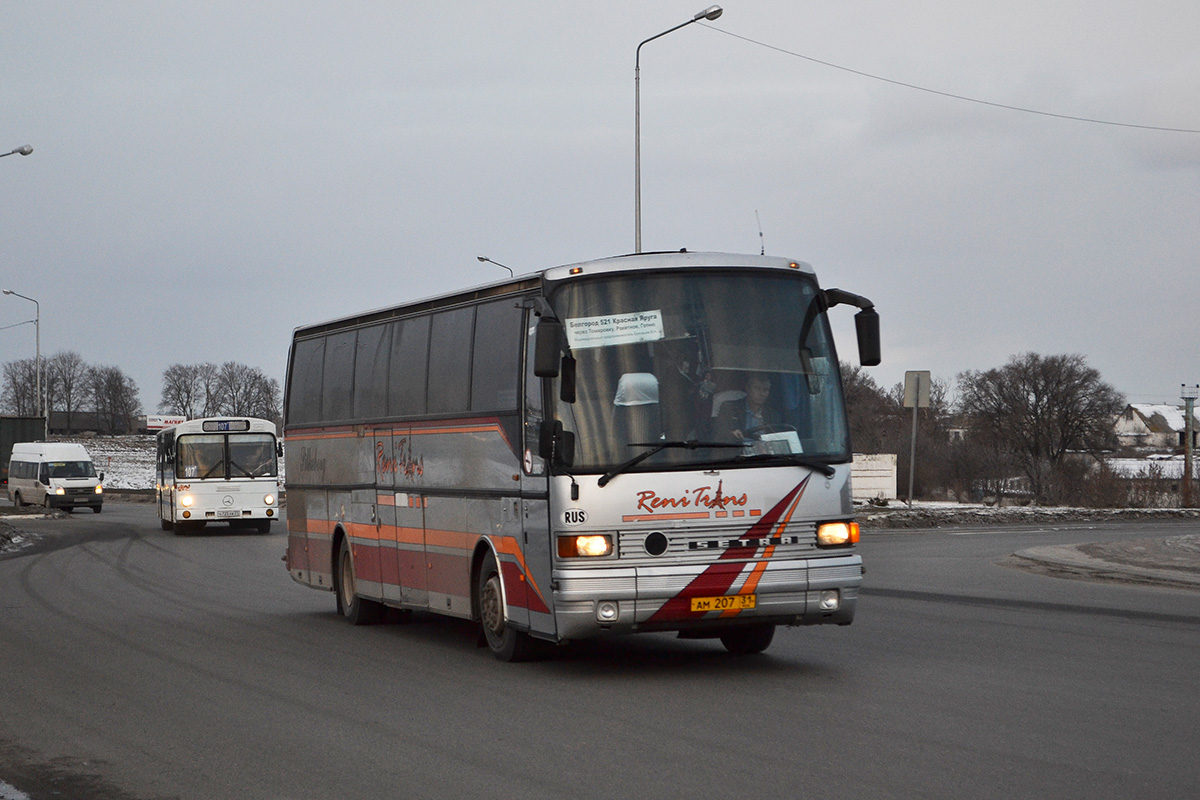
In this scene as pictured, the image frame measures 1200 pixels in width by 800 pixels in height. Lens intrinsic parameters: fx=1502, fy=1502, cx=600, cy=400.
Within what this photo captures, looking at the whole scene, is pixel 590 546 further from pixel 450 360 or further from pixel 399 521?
pixel 399 521

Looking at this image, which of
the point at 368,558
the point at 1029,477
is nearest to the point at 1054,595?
the point at 368,558

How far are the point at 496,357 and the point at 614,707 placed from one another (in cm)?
361

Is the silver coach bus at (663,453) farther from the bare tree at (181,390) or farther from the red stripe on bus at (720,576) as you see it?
the bare tree at (181,390)

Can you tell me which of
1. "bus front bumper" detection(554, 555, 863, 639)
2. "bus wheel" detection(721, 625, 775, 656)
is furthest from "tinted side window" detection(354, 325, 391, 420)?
"bus front bumper" detection(554, 555, 863, 639)

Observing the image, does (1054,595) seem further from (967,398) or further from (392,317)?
(967,398)

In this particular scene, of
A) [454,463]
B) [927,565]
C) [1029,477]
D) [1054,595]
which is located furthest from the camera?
[1029,477]

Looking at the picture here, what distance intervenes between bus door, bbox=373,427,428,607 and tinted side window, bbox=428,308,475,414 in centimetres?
80

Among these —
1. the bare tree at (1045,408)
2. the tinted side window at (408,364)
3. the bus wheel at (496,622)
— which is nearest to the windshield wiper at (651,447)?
the bus wheel at (496,622)

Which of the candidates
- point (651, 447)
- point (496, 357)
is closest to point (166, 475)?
point (496, 357)

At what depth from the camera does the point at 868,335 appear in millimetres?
11344

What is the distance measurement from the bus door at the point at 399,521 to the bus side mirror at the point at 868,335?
4544 millimetres

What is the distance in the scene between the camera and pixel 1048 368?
91.1 metres

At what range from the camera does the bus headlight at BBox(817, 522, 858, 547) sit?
11094 millimetres

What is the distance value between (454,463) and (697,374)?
292 centimetres
